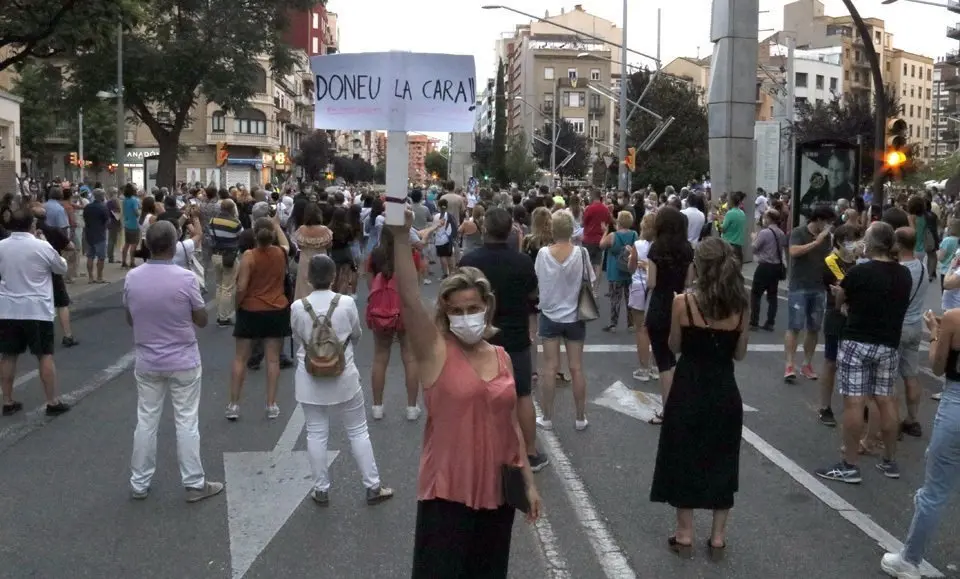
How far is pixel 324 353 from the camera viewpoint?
6004mm

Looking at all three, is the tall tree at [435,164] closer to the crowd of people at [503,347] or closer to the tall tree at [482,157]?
the tall tree at [482,157]

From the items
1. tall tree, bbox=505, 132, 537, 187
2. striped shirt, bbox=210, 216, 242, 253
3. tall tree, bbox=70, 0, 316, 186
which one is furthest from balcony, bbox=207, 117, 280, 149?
striped shirt, bbox=210, 216, 242, 253

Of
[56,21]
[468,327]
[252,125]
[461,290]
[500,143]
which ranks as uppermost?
[252,125]

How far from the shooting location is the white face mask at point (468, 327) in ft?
12.0

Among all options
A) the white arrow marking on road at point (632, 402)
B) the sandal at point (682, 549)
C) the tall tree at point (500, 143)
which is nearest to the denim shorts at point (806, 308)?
the white arrow marking on road at point (632, 402)

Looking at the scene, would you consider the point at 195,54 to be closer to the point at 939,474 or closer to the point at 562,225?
the point at 562,225

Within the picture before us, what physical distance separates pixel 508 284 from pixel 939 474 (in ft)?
9.24

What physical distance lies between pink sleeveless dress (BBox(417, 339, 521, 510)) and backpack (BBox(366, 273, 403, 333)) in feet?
15.7

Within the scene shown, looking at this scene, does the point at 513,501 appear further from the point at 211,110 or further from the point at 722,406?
the point at 211,110

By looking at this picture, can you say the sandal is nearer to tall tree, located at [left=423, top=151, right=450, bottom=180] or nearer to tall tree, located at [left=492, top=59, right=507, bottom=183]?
tall tree, located at [left=492, top=59, right=507, bottom=183]

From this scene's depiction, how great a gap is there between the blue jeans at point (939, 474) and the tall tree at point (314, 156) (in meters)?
80.4

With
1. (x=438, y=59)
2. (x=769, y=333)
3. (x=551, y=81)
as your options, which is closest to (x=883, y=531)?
(x=438, y=59)

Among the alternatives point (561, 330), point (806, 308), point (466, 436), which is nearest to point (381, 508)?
point (561, 330)

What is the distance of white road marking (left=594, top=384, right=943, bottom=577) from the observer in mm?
5680
